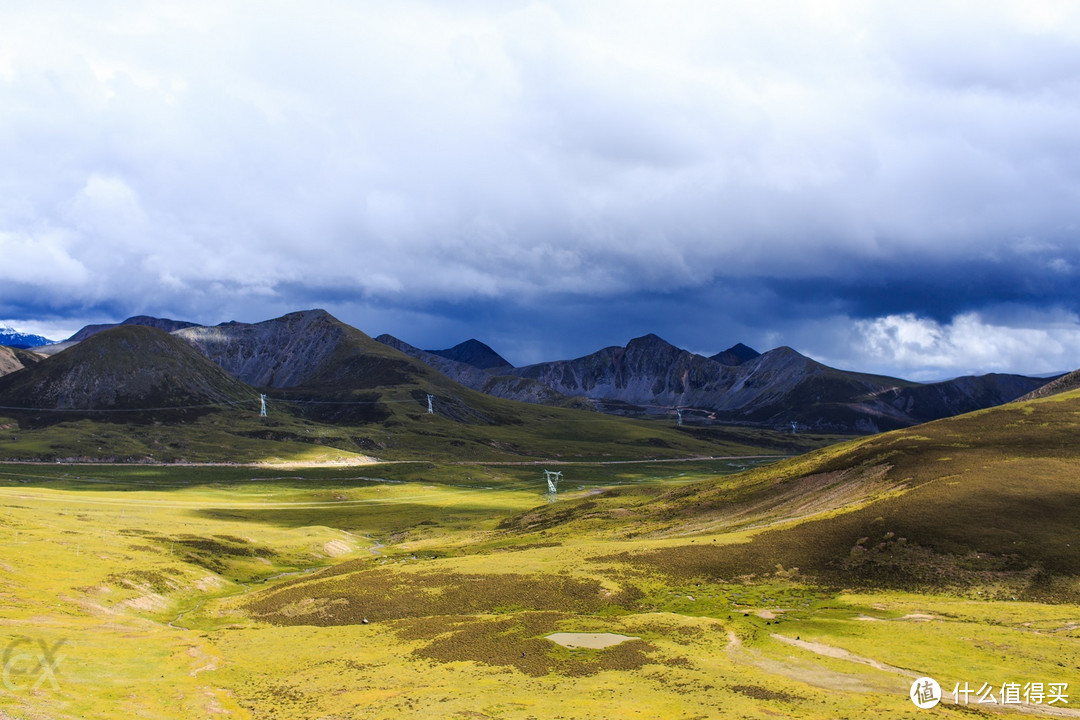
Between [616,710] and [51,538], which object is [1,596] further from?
[616,710]

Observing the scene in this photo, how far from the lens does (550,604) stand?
74.2m

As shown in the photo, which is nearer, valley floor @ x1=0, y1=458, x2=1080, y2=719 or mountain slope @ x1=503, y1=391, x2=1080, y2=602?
valley floor @ x1=0, y1=458, x2=1080, y2=719

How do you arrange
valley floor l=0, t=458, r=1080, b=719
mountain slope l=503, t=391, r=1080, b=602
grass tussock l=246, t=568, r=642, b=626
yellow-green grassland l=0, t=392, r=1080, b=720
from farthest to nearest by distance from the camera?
mountain slope l=503, t=391, r=1080, b=602
grass tussock l=246, t=568, r=642, b=626
yellow-green grassland l=0, t=392, r=1080, b=720
valley floor l=0, t=458, r=1080, b=719

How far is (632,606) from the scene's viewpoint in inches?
2884

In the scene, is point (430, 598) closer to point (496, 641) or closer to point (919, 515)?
point (496, 641)

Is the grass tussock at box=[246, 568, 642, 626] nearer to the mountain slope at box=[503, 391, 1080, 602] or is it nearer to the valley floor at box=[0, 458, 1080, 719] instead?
the valley floor at box=[0, 458, 1080, 719]

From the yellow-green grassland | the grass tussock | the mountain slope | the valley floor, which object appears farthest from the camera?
the mountain slope

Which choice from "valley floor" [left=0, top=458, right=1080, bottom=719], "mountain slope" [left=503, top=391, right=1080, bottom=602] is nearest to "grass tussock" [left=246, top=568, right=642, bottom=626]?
"valley floor" [left=0, top=458, right=1080, bottom=719]

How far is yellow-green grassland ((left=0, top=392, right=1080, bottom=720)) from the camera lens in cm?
4766

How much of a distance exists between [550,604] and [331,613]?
23427 mm

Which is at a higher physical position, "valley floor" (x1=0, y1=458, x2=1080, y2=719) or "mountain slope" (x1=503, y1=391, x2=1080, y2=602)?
"mountain slope" (x1=503, y1=391, x2=1080, y2=602)

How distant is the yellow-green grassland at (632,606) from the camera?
4766cm

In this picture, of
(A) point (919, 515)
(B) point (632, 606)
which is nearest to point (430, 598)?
(B) point (632, 606)

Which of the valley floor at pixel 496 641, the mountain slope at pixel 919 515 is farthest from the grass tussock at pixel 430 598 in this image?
the mountain slope at pixel 919 515
